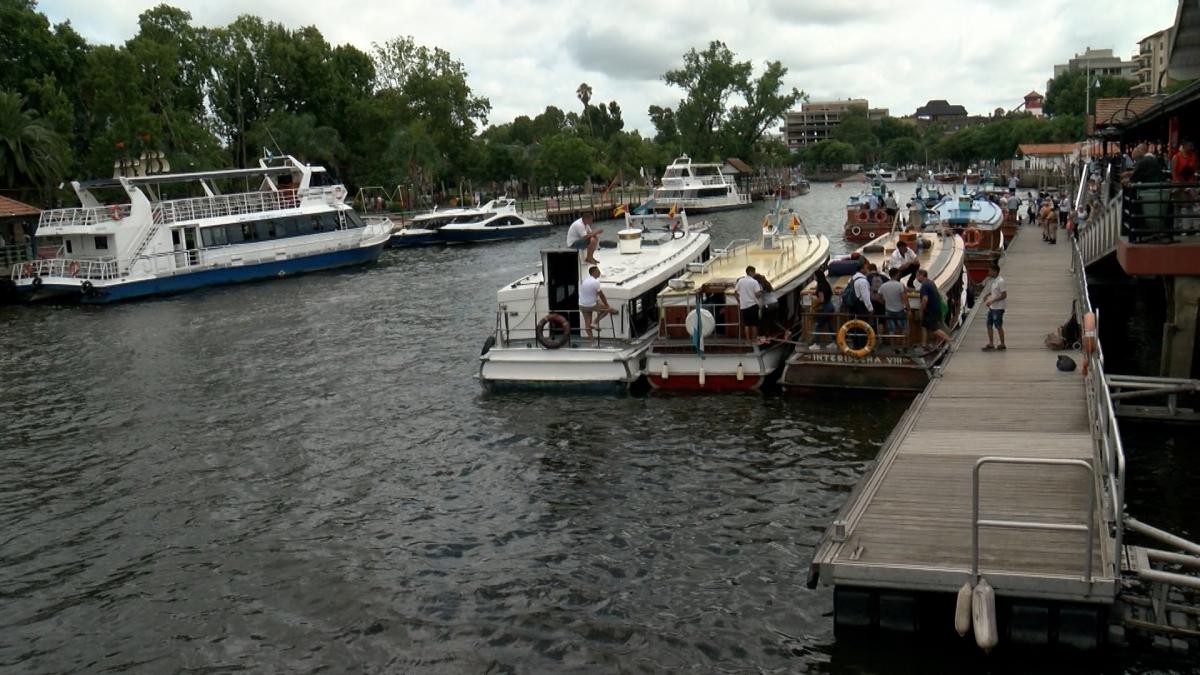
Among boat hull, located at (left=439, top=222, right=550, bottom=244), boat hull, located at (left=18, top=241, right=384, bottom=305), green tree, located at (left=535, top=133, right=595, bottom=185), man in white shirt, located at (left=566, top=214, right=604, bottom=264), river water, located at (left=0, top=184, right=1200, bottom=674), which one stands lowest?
river water, located at (left=0, top=184, right=1200, bottom=674)

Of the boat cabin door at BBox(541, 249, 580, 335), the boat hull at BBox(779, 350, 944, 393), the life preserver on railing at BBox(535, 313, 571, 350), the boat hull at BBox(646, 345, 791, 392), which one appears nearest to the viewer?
the boat hull at BBox(779, 350, 944, 393)

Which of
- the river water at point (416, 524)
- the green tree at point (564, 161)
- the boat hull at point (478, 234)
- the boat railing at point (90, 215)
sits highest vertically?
the green tree at point (564, 161)

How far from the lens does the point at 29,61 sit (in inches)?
2685

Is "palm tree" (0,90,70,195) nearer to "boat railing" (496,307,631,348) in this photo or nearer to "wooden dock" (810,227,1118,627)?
"boat railing" (496,307,631,348)

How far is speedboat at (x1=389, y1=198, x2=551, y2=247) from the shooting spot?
65.4 meters

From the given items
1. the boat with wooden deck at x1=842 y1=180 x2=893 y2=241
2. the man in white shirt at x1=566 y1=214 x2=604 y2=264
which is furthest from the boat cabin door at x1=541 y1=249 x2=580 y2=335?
the boat with wooden deck at x1=842 y1=180 x2=893 y2=241

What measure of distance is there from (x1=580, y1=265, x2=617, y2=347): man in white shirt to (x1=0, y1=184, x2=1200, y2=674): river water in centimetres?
180

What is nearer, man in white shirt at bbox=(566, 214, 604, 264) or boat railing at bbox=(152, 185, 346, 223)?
man in white shirt at bbox=(566, 214, 604, 264)

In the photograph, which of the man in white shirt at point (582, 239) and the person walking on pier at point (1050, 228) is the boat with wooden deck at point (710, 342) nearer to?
the man in white shirt at point (582, 239)

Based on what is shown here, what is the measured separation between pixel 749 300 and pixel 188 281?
32.0 meters

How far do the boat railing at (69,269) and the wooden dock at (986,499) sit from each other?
36.5 m

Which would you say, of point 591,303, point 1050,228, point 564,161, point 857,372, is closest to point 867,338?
Result: point 857,372

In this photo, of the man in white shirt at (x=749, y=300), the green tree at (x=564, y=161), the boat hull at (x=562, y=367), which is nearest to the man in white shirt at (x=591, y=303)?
the boat hull at (x=562, y=367)

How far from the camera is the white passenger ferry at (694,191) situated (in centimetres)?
9488
